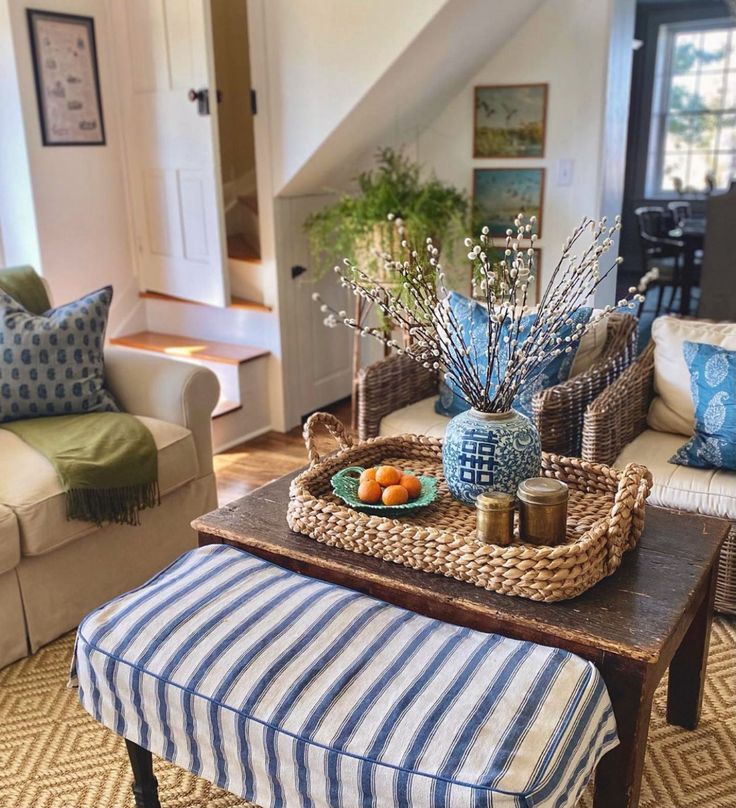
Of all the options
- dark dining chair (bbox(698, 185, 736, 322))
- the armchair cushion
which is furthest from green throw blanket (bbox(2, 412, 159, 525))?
dark dining chair (bbox(698, 185, 736, 322))

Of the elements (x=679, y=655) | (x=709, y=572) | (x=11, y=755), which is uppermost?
(x=709, y=572)

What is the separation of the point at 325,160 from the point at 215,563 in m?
2.43

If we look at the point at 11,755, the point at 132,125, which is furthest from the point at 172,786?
the point at 132,125

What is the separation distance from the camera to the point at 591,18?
353 cm

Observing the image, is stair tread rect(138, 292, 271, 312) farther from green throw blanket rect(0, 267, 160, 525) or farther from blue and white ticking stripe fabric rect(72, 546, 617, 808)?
blue and white ticking stripe fabric rect(72, 546, 617, 808)

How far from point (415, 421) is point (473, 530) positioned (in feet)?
3.37

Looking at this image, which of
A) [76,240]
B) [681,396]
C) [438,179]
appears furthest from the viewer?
[438,179]

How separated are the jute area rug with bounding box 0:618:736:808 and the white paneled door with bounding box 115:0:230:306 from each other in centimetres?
212

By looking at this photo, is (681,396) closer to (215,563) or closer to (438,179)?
(215,563)

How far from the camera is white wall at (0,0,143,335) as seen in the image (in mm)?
3438

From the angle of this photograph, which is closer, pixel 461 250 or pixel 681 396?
pixel 681 396

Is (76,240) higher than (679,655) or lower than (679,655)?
higher

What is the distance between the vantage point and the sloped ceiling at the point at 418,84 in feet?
10.7

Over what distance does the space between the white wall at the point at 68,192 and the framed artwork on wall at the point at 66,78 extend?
0.03 metres
